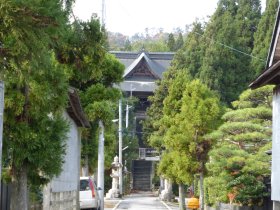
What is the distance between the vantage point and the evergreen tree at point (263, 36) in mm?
53781

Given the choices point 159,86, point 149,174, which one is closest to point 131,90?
point 149,174

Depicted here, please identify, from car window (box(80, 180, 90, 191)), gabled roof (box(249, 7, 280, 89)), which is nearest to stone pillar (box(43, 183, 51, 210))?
gabled roof (box(249, 7, 280, 89))

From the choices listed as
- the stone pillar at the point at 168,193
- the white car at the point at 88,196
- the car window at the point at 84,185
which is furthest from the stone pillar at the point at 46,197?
the stone pillar at the point at 168,193

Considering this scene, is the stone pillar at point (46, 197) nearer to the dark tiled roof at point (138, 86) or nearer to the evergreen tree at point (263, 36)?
the evergreen tree at point (263, 36)

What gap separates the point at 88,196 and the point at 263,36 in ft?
83.3

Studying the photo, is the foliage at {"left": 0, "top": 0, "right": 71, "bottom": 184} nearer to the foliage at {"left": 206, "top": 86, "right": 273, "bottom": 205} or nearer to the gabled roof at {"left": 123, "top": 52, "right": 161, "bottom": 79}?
the foliage at {"left": 206, "top": 86, "right": 273, "bottom": 205}

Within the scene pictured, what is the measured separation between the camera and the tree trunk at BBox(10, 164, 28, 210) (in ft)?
51.2

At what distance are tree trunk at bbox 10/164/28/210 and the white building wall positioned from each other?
425 centimetres

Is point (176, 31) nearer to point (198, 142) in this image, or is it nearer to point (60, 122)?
point (198, 142)

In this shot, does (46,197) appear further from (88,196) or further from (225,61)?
(225,61)

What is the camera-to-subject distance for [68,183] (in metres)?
27.7

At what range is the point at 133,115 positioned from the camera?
83.9 metres

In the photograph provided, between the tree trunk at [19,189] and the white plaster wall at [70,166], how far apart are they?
6.43 m

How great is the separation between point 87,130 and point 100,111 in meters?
3.23
